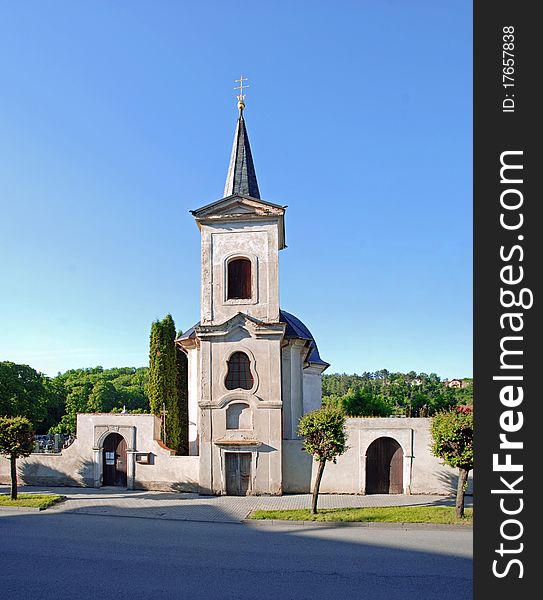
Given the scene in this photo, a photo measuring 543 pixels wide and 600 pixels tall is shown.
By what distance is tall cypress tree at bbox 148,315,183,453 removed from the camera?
3169 cm

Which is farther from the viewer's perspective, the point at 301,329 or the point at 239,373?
the point at 301,329

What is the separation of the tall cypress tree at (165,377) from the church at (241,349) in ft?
27.1

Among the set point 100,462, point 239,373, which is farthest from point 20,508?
point 239,373

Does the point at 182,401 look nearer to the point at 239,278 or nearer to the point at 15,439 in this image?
the point at 239,278

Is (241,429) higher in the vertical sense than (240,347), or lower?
lower

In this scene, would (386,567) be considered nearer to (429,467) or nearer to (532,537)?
(532,537)

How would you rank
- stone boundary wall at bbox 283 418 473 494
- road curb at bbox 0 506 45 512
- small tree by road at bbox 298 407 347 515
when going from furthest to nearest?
1. stone boundary wall at bbox 283 418 473 494
2. road curb at bbox 0 506 45 512
3. small tree by road at bbox 298 407 347 515

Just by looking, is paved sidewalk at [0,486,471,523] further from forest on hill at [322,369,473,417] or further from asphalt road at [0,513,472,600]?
forest on hill at [322,369,473,417]

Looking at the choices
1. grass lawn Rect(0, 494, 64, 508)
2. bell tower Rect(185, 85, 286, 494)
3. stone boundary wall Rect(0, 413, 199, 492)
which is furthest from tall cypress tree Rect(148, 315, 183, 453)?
grass lawn Rect(0, 494, 64, 508)

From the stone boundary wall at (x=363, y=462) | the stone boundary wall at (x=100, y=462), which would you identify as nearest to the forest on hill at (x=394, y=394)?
the stone boundary wall at (x=363, y=462)

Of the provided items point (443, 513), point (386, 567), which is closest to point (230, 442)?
point (443, 513)

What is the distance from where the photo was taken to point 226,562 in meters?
12.8

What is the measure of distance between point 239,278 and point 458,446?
11757mm

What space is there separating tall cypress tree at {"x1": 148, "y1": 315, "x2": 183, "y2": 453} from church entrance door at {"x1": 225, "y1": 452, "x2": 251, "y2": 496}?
8.78 metres
